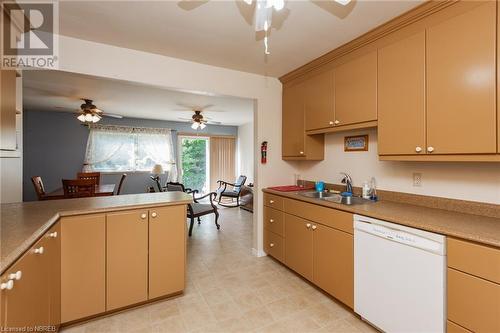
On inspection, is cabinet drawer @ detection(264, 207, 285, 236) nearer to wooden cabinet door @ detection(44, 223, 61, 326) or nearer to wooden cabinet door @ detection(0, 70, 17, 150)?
wooden cabinet door @ detection(44, 223, 61, 326)

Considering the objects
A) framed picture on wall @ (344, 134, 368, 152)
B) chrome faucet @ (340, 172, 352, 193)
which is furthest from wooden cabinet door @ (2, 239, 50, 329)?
framed picture on wall @ (344, 134, 368, 152)

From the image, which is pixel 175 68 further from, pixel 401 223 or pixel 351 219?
pixel 401 223

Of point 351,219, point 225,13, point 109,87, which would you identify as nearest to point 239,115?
point 109,87

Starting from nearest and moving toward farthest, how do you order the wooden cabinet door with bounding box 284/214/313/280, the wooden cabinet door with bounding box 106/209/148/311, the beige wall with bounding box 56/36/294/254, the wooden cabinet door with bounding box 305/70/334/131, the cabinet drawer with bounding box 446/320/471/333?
1. the cabinet drawer with bounding box 446/320/471/333
2. the wooden cabinet door with bounding box 106/209/148/311
3. the beige wall with bounding box 56/36/294/254
4. the wooden cabinet door with bounding box 284/214/313/280
5. the wooden cabinet door with bounding box 305/70/334/131

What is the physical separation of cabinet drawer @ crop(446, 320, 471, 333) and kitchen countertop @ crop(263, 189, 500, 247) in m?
0.50

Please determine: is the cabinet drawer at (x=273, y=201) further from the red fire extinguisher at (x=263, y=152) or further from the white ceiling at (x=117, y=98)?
the white ceiling at (x=117, y=98)

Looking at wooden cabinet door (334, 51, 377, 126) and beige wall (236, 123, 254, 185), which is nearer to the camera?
wooden cabinet door (334, 51, 377, 126)


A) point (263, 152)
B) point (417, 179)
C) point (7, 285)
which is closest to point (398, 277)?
point (417, 179)

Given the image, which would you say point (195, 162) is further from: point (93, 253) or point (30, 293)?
point (30, 293)

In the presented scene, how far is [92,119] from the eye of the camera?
415 centimetres

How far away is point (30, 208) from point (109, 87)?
2.27 metres

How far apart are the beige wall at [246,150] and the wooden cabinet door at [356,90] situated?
171 inches

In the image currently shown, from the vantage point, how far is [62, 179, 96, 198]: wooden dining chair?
3160 millimetres

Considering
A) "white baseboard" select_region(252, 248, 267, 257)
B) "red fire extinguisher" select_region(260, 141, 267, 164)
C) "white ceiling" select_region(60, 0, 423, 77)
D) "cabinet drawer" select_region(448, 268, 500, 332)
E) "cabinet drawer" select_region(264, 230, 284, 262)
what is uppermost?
"white ceiling" select_region(60, 0, 423, 77)
